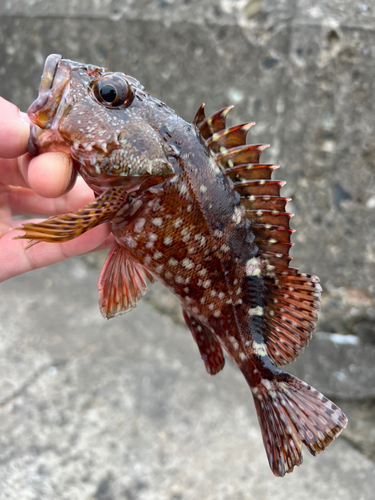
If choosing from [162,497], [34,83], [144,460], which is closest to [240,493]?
[162,497]

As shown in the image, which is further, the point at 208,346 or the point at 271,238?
the point at 208,346

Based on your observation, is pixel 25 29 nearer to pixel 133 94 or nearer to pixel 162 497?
pixel 133 94

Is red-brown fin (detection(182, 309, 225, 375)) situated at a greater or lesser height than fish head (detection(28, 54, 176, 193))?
lesser

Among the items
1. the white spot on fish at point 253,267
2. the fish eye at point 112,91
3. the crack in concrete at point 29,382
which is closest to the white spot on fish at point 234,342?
the white spot on fish at point 253,267

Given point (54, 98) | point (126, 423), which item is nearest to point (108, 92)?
point (54, 98)

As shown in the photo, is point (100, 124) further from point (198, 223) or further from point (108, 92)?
point (198, 223)

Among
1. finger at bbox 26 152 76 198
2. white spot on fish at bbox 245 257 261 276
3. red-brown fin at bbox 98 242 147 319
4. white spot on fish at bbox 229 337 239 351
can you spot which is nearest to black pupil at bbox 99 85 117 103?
finger at bbox 26 152 76 198

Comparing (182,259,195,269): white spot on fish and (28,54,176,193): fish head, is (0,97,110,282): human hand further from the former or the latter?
(182,259,195,269): white spot on fish

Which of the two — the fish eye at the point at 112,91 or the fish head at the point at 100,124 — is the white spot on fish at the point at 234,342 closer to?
the fish head at the point at 100,124
